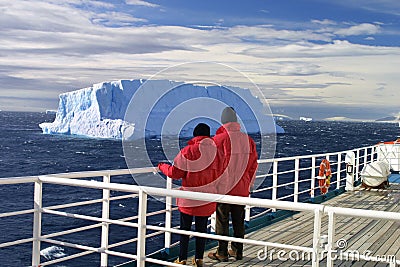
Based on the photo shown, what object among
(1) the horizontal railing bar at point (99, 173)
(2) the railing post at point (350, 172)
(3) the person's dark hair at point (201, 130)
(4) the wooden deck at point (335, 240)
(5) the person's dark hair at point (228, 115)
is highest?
(5) the person's dark hair at point (228, 115)

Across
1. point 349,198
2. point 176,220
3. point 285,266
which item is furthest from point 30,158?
point 285,266

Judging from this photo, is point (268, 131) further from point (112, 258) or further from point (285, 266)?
point (112, 258)

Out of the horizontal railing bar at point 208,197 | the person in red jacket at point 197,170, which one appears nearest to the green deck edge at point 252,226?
the person in red jacket at point 197,170

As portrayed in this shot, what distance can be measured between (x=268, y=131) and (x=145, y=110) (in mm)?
892

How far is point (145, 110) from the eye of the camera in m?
3.59

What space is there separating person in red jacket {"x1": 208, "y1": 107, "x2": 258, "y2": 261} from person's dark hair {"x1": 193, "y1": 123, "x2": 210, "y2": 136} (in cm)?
29

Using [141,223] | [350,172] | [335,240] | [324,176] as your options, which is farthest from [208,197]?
[350,172]

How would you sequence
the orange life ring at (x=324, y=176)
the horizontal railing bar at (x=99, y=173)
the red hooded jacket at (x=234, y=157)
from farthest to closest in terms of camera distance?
the orange life ring at (x=324, y=176), the red hooded jacket at (x=234, y=157), the horizontal railing bar at (x=99, y=173)

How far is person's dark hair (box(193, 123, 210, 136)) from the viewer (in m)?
3.73

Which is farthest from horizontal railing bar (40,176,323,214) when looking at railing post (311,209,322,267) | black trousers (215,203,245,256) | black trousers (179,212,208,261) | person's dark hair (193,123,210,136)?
black trousers (215,203,245,256)

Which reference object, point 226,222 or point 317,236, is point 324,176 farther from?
point 317,236

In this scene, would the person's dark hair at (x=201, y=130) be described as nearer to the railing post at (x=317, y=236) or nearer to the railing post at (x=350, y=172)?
the railing post at (x=317, y=236)

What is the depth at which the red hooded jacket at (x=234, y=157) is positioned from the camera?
4039 millimetres

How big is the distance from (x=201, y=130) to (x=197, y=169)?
289 mm
